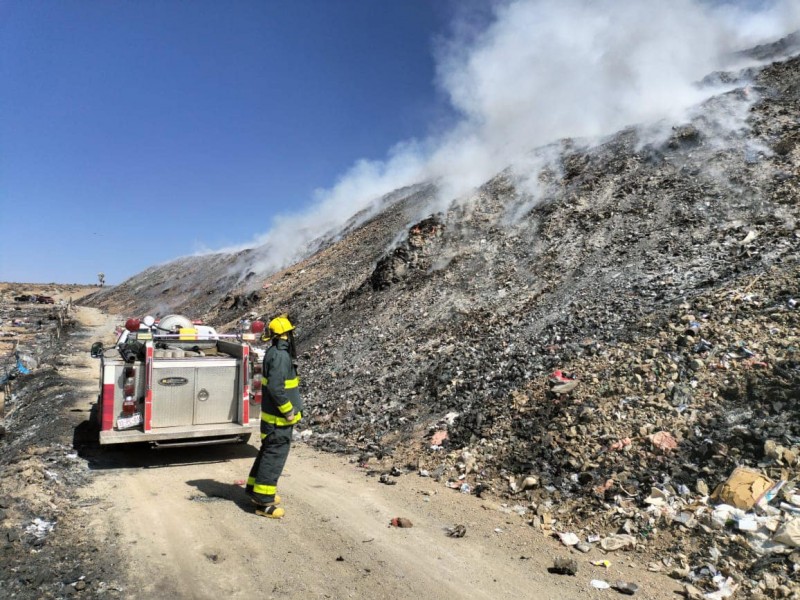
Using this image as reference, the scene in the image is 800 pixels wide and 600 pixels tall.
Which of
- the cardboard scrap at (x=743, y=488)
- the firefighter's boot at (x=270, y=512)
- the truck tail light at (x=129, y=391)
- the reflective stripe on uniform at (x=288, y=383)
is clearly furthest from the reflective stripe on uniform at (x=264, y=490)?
the cardboard scrap at (x=743, y=488)

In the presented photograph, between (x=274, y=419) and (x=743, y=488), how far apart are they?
4.78 m

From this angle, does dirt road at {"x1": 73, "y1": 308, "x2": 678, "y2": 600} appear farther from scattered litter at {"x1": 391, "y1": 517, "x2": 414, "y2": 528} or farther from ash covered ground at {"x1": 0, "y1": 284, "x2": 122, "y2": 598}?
ash covered ground at {"x1": 0, "y1": 284, "x2": 122, "y2": 598}

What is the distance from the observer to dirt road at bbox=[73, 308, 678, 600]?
14.1ft

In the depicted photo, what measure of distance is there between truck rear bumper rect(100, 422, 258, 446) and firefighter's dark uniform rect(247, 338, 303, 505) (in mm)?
1434

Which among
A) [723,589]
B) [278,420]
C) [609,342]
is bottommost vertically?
[723,589]

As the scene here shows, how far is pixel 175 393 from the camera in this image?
22.9ft

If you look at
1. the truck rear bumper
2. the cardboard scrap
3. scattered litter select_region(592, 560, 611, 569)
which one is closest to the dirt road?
scattered litter select_region(592, 560, 611, 569)

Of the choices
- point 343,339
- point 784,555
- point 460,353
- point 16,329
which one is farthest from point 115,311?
point 784,555

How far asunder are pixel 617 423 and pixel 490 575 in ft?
9.96

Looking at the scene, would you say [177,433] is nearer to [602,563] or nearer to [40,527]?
[40,527]

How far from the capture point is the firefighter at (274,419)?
5.61m

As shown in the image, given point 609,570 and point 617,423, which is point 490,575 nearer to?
point 609,570

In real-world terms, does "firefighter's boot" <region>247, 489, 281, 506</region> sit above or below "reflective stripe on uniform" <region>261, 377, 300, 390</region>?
below

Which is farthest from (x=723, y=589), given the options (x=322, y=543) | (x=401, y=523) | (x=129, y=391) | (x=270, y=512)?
(x=129, y=391)
